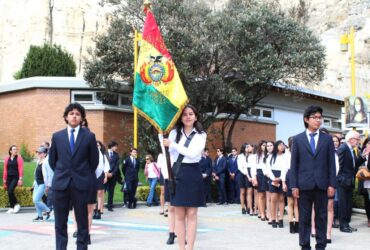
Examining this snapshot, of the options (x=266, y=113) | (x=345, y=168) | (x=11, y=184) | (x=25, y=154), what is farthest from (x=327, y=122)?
(x=345, y=168)

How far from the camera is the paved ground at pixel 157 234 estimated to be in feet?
30.4

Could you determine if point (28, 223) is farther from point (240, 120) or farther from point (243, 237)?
point (240, 120)

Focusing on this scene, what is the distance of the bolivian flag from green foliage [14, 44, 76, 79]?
25.7 m

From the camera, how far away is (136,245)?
30.4ft

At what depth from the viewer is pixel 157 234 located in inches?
433

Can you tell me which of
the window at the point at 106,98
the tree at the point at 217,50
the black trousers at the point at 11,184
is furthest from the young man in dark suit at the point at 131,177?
the window at the point at 106,98

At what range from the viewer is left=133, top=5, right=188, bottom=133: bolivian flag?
25.1ft

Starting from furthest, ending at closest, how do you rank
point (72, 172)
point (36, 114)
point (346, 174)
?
point (36, 114), point (346, 174), point (72, 172)

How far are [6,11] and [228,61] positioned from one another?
3841cm

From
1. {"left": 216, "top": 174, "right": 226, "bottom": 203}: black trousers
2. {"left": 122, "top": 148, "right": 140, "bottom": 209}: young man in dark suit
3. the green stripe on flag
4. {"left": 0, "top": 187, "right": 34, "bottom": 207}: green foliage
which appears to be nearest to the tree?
{"left": 216, "top": 174, "right": 226, "bottom": 203}: black trousers

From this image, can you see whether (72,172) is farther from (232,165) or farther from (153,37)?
(232,165)

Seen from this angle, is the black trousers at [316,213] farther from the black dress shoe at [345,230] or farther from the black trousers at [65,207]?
the black dress shoe at [345,230]

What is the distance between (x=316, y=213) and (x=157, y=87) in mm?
2837

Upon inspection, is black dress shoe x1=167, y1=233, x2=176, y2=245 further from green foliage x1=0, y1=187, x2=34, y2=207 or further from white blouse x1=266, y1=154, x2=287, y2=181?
green foliage x1=0, y1=187, x2=34, y2=207
